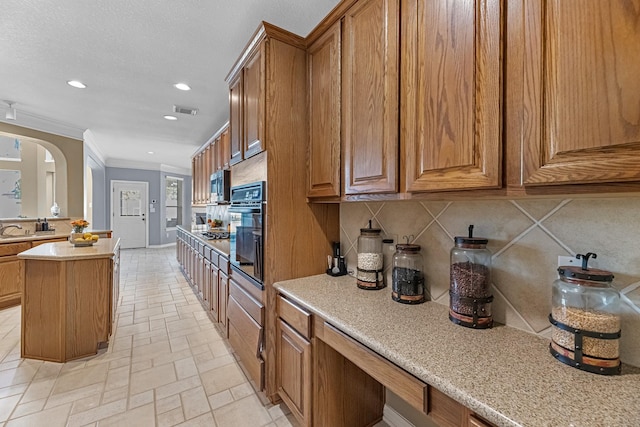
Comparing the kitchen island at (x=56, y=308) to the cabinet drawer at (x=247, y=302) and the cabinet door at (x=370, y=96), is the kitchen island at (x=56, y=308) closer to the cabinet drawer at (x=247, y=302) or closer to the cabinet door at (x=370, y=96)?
the cabinet drawer at (x=247, y=302)

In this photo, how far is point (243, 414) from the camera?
172 cm

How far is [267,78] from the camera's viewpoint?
5.55 ft

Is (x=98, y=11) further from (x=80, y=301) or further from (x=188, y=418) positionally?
(x=188, y=418)

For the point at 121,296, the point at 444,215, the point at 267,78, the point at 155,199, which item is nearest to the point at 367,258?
the point at 444,215

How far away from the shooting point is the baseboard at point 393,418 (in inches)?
61.5

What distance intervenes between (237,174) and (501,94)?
1854 millimetres

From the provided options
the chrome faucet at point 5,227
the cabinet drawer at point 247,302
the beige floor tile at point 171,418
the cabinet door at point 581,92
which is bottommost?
the beige floor tile at point 171,418

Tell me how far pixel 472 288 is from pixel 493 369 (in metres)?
0.35

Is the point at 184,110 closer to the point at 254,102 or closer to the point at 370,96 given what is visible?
the point at 254,102

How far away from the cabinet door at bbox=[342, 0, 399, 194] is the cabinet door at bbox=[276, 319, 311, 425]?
34.6 inches

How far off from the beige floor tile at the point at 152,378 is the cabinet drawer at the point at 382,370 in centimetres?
155

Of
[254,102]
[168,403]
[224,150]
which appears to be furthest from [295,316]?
[224,150]

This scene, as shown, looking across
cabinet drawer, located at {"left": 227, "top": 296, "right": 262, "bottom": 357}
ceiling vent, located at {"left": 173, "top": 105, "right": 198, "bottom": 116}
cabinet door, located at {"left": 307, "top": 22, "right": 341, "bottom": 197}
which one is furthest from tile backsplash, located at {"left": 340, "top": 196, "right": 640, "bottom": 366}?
ceiling vent, located at {"left": 173, "top": 105, "right": 198, "bottom": 116}

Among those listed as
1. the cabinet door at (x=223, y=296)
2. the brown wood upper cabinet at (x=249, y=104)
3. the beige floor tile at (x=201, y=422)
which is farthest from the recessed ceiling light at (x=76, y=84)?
the beige floor tile at (x=201, y=422)
